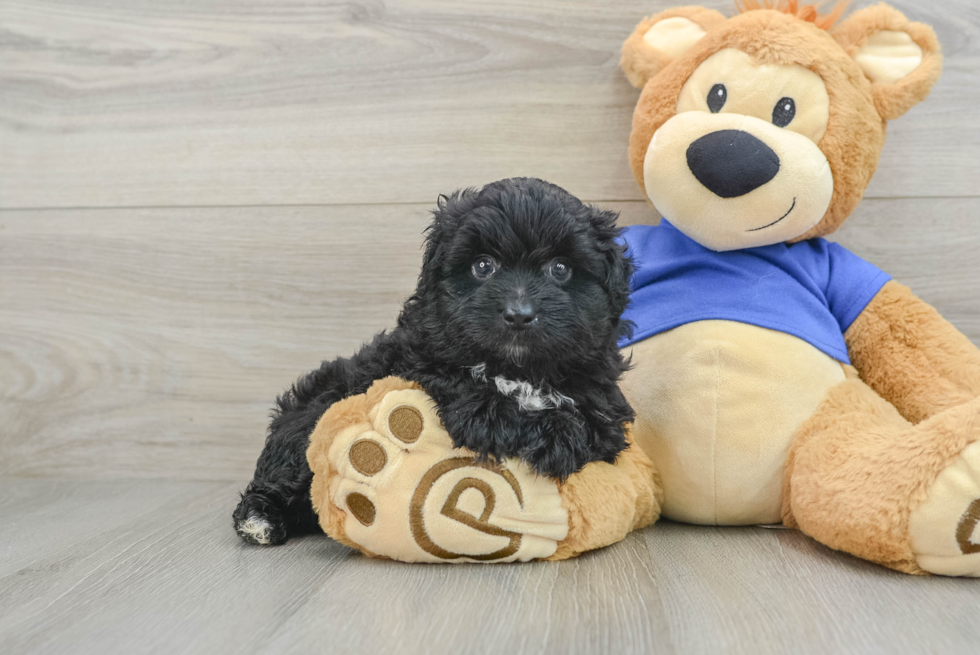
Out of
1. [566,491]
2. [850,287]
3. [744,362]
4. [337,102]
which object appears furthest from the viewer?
[337,102]

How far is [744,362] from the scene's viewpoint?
109 centimetres

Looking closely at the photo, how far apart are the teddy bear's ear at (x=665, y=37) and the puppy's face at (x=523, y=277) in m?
0.44

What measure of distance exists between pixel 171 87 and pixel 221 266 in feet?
1.30

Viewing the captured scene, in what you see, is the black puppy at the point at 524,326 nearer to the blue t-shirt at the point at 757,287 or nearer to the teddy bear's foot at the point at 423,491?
the teddy bear's foot at the point at 423,491

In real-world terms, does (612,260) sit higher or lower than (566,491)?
higher

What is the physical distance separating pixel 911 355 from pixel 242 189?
4.25ft

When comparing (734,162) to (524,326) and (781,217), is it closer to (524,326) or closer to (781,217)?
(781,217)

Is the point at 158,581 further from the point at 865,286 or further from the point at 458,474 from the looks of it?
the point at 865,286

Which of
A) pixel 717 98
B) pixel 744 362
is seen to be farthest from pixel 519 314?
pixel 717 98

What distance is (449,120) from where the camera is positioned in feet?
4.86

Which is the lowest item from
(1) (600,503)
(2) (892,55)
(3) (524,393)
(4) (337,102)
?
(1) (600,503)

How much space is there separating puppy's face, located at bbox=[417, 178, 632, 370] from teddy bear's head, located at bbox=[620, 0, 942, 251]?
0.74 ft

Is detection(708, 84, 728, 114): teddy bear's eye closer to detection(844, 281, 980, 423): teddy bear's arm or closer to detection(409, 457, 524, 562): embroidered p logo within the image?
detection(844, 281, 980, 423): teddy bear's arm

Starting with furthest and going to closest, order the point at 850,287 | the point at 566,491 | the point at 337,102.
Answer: the point at 337,102, the point at 850,287, the point at 566,491
